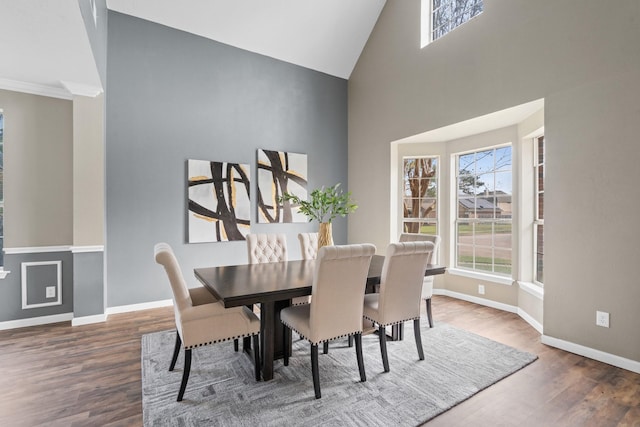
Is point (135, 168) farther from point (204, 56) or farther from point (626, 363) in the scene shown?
point (626, 363)

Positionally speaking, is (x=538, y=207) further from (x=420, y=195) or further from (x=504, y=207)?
(x=420, y=195)

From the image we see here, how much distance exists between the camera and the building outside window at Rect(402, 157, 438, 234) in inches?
194

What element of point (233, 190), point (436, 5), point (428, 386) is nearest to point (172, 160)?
point (233, 190)

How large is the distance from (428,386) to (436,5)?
4.63 meters

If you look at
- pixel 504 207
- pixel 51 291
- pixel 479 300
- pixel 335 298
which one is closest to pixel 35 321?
pixel 51 291

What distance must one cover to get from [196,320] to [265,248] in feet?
4.59

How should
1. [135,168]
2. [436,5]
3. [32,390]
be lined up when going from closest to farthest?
[32,390]
[135,168]
[436,5]

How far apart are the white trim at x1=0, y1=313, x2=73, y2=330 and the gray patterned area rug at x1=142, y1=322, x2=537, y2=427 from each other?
1339 millimetres

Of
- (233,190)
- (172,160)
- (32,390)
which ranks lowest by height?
(32,390)

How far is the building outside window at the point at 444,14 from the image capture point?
3.91m

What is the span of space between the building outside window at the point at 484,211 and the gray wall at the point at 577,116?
3.05 feet

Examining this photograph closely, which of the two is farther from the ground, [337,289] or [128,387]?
[337,289]

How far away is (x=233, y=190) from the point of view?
14.9ft

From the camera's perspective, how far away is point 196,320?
2096mm
